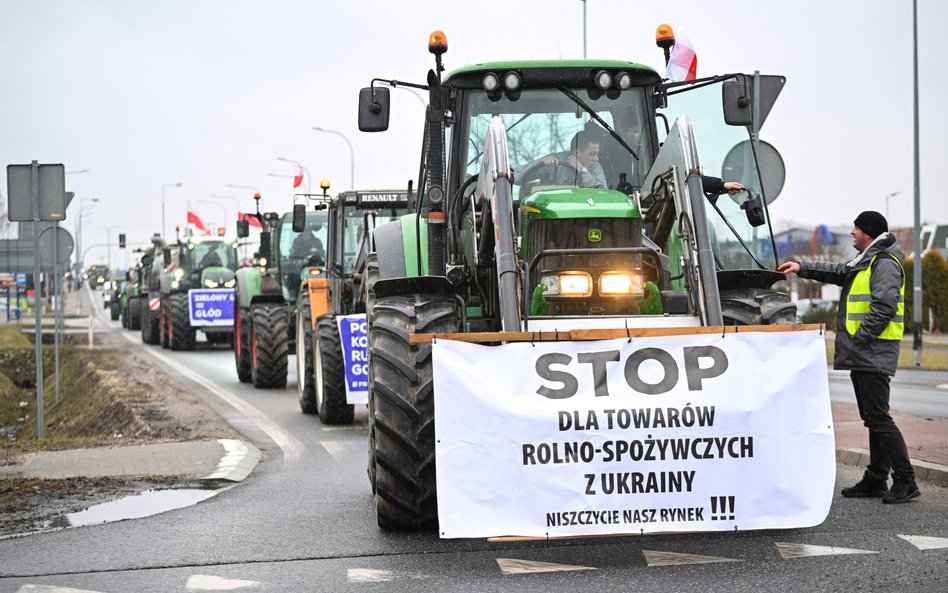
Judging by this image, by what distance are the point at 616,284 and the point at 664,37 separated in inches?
109

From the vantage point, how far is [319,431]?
46.8ft

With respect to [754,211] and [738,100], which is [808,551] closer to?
[754,211]

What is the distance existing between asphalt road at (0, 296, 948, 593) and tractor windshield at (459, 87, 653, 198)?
2.61m

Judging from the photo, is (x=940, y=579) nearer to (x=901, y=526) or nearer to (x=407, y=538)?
(x=901, y=526)

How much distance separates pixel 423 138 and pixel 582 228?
7.62ft

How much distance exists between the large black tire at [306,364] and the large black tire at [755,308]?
831 centimetres

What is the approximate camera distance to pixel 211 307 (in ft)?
105

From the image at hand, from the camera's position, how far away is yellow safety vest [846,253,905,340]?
862 cm

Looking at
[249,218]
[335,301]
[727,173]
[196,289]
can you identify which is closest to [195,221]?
[196,289]

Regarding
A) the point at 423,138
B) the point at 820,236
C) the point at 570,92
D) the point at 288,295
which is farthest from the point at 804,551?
the point at 820,236

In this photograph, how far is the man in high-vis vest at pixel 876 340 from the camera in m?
8.58

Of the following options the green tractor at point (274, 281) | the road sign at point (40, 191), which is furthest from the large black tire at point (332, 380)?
the green tractor at point (274, 281)

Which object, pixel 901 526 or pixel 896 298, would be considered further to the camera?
pixel 896 298

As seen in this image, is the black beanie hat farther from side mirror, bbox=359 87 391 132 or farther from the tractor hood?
side mirror, bbox=359 87 391 132
